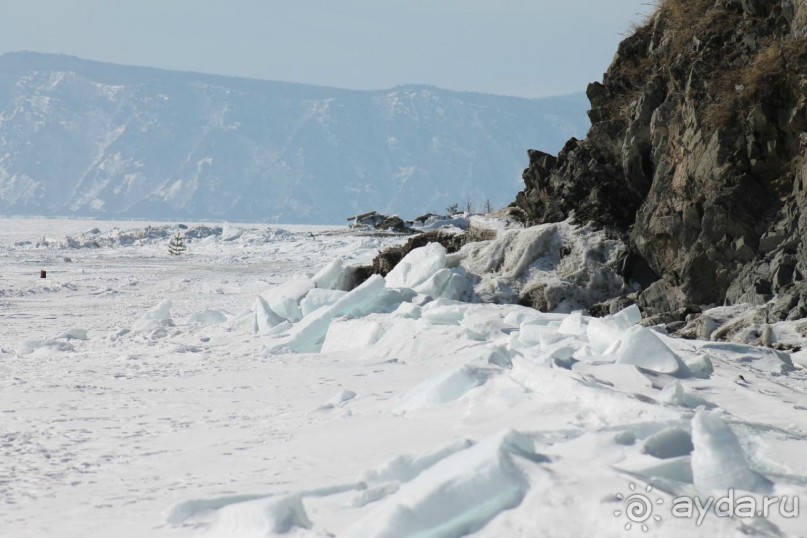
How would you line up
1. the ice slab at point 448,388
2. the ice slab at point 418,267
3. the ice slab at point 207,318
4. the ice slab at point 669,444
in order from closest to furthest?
the ice slab at point 669,444 < the ice slab at point 448,388 < the ice slab at point 418,267 < the ice slab at point 207,318

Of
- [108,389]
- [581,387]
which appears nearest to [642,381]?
[581,387]

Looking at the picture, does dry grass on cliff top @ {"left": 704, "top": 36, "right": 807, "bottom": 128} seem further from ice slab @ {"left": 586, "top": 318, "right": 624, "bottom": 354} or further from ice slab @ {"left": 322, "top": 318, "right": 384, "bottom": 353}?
ice slab @ {"left": 322, "top": 318, "right": 384, "bottom": 353}

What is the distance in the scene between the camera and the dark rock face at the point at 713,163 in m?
8.74

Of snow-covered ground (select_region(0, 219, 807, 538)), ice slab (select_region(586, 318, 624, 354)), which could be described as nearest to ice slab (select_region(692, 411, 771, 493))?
snow-covered ground (select_region(0, 219, 807, 538))

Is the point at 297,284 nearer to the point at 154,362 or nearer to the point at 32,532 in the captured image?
the point at 154,362

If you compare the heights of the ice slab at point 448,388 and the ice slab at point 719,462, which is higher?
the ice slab at point 719,462

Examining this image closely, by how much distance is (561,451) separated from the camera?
349cm

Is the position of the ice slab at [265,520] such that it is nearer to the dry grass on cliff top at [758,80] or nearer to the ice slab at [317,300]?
the ice slab at [317,300]

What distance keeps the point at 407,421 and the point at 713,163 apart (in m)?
5.59

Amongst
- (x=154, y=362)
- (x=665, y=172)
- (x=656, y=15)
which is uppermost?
(x=656, y=15)

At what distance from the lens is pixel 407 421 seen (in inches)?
192

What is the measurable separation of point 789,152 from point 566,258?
106 inches

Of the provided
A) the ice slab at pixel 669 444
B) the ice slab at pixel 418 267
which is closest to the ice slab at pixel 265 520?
the ice slab at pixel 669 444

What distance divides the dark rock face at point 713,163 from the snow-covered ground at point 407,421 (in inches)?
31.4
